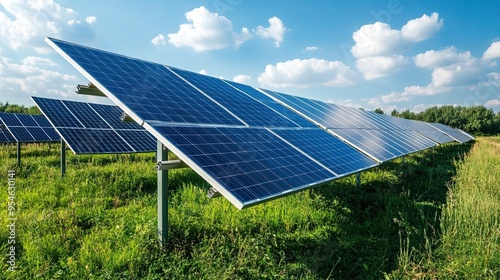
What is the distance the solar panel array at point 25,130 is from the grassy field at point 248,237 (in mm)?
7222

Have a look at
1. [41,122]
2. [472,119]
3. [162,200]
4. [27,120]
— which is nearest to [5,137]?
[27,120]

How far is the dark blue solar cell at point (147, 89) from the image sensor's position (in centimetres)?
525

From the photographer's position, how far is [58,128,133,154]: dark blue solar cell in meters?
11.3

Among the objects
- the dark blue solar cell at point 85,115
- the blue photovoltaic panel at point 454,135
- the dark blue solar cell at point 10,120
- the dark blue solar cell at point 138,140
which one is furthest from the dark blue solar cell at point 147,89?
the blue photovoltaic panel at point 454,135

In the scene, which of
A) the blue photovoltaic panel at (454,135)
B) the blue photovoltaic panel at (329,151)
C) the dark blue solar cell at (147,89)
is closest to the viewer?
the dark blue solar cell at (147,89)

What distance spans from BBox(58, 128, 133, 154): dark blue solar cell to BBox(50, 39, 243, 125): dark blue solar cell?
5267 mm

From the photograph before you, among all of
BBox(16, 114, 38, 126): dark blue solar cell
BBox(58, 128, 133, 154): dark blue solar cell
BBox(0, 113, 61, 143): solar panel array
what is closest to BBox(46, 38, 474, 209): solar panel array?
BBox(58, 128, 133, 154): dark blue solar cell

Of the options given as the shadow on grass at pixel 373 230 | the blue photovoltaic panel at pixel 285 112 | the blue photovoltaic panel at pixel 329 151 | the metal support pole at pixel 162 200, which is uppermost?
the blue photovoltaic panel at pixel 285 112

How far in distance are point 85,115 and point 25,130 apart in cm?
424

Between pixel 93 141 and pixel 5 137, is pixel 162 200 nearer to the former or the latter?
pixel 93 141

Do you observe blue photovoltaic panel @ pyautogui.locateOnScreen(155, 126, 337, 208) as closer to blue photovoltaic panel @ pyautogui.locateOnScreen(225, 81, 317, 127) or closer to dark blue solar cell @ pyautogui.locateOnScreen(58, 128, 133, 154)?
blue photovoltaic panel @ pyautogui.locateOnScreen(225, 81, 317, 127)

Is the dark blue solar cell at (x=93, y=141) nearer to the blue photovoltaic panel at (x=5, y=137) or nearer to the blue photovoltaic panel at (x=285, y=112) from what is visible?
the blue photovoltaic panel at (x=285, y=112)

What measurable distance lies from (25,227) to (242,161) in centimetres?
492

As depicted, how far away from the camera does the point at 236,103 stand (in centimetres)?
838
